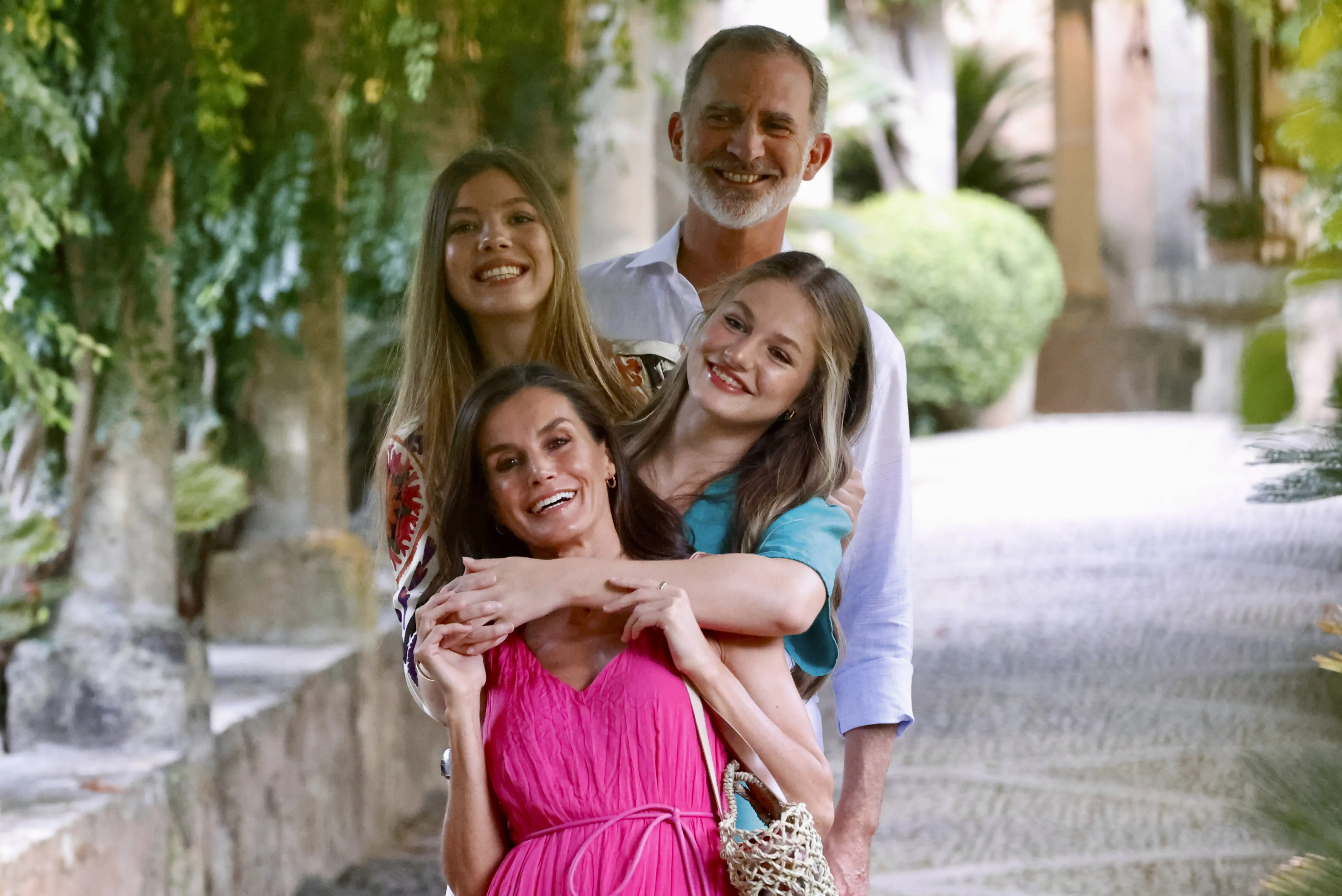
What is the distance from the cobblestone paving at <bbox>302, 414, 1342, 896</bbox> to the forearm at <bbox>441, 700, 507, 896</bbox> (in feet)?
4.61

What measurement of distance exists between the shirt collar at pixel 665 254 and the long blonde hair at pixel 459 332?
36 centimetres

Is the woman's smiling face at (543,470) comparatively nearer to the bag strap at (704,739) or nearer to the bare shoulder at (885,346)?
the bag strap at (704,739)

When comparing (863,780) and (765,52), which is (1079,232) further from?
(863,780)

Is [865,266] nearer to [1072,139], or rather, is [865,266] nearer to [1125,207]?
[1072,139]

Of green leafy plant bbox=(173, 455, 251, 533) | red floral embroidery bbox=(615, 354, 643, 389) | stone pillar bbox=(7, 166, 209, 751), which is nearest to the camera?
red floral embroidery bbox=(615, 354, 643, 389)

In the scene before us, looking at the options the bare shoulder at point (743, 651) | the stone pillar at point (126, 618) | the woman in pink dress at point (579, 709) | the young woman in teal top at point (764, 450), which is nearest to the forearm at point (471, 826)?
the woman in pink dress at point (579, 709)

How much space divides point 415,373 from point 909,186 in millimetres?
12149

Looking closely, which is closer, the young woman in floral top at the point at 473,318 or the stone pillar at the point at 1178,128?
the young woman in floral top at the point at 473,318

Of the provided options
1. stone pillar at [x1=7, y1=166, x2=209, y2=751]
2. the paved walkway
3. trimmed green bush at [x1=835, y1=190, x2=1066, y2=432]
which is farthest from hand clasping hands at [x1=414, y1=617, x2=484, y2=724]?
trimmed green bush at [x1=835, y1=190, x2=1066, y2=432]

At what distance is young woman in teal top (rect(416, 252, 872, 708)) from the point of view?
1.33 meters

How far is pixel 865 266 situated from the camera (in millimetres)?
10914

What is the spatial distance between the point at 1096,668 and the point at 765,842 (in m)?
5.12

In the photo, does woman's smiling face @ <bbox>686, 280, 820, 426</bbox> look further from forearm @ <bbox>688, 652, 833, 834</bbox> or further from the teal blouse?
forearm @ <bbox>688, 652, 833, 834</bbox>

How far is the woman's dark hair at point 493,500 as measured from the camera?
1.40 meters
